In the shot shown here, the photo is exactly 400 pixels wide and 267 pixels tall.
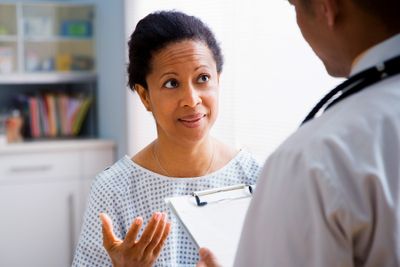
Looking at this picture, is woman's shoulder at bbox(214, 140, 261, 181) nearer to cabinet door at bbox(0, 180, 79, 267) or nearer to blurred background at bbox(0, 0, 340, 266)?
blurred background at bbox(0, 0, 340, 266)

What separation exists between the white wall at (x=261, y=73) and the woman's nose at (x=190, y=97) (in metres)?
0.71

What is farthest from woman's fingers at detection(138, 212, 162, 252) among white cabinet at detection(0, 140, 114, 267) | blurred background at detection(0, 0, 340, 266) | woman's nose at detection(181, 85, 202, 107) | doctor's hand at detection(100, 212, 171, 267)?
white cabinet at detection(0, 140, 114, 267)

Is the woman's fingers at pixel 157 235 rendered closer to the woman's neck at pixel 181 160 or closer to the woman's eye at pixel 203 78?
the woman's neck at pixel 181 160

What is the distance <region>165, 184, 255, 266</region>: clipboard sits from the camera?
3.14ft

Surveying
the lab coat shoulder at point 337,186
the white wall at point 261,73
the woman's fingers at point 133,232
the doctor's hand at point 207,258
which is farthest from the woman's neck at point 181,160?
the lab coat shoulder at point 337,186

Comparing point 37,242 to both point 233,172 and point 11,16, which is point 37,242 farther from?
point 233,172

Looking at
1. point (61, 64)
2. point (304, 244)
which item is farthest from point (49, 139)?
point (304, 244)

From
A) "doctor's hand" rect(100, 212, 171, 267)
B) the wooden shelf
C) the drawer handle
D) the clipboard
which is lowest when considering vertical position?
the drawer handle

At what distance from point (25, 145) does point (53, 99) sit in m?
0.46

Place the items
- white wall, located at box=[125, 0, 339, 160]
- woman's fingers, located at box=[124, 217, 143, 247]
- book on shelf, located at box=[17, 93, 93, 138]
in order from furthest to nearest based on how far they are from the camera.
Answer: book on shelf, located at box=[17, 93, 93, 138] < white wall, located at box=[125, 0, 339, 160] < woman's fingers, located at box=[124, 217, 143, 247]

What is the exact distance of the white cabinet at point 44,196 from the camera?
308 centimetres

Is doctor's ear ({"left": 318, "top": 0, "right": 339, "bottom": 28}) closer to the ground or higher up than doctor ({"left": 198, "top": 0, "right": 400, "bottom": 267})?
higher up

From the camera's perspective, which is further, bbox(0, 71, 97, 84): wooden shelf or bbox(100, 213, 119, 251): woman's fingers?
bbox(0, 71, 97, 84): wooden shelf

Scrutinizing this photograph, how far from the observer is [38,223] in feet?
10.4
